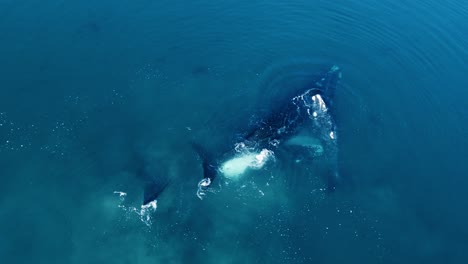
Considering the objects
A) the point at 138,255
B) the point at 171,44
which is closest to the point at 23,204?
the point at 138,255

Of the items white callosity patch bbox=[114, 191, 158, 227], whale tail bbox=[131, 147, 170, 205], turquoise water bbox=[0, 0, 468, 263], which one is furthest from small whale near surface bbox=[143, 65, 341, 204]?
turquoise water bbox=[0, 0, 468, 263]

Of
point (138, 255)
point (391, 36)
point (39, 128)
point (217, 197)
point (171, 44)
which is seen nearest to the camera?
point (138, 255)

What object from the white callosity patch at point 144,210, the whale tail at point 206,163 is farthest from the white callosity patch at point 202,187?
the white callosity patch at point 144,210

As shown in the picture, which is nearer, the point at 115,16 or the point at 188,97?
the point at 188,97

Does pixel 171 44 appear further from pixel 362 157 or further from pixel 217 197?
pixel 362 157

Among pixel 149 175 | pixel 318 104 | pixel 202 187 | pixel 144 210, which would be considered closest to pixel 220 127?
pixel 202 187

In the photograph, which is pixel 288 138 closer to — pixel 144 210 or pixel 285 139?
pixel 285 139

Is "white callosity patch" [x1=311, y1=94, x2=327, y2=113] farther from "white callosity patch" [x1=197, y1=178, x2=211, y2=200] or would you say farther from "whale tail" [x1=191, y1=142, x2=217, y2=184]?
"white callosity patch" [x1=197, y1=178, x2=211, y2=200]
